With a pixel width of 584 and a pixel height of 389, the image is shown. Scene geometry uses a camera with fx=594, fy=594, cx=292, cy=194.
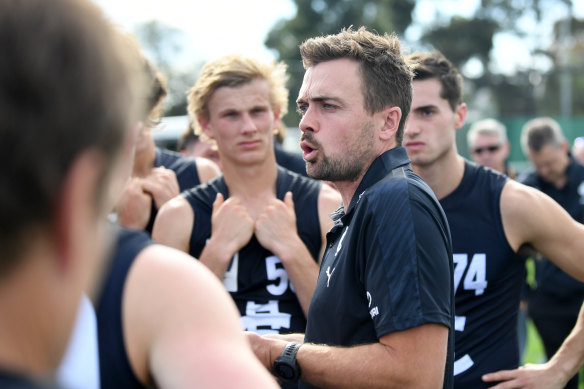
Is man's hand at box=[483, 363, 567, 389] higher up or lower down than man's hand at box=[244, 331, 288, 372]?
lower down

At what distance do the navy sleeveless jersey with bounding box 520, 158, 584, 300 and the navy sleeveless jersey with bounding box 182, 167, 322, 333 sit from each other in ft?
11.0

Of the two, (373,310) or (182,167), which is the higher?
(182,167)

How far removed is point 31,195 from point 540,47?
4737 cm

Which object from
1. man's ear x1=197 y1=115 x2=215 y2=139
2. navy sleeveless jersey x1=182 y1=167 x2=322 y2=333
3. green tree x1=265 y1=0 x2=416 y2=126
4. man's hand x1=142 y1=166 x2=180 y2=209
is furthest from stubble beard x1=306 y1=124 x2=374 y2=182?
green tree x1=265 y1=0 x2=416 y2=126

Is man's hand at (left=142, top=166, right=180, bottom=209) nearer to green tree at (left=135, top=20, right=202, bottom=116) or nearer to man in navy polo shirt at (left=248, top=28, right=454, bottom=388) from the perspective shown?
man in navy polo shirt at (left=248, top=28, right=454, bottom=388)

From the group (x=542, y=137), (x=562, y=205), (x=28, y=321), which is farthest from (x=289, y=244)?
(x=542, y=137)

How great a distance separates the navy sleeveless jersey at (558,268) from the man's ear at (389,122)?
3844 millimetres

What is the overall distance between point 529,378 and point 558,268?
306 cm

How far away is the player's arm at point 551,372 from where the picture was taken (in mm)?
2795

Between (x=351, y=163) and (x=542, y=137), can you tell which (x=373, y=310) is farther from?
(x=542, y=137)

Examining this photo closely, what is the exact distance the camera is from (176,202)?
11.2 ft

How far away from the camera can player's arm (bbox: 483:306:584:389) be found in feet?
9.17

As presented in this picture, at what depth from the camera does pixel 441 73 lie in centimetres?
369

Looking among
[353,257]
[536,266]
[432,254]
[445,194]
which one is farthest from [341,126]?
[536,266]
